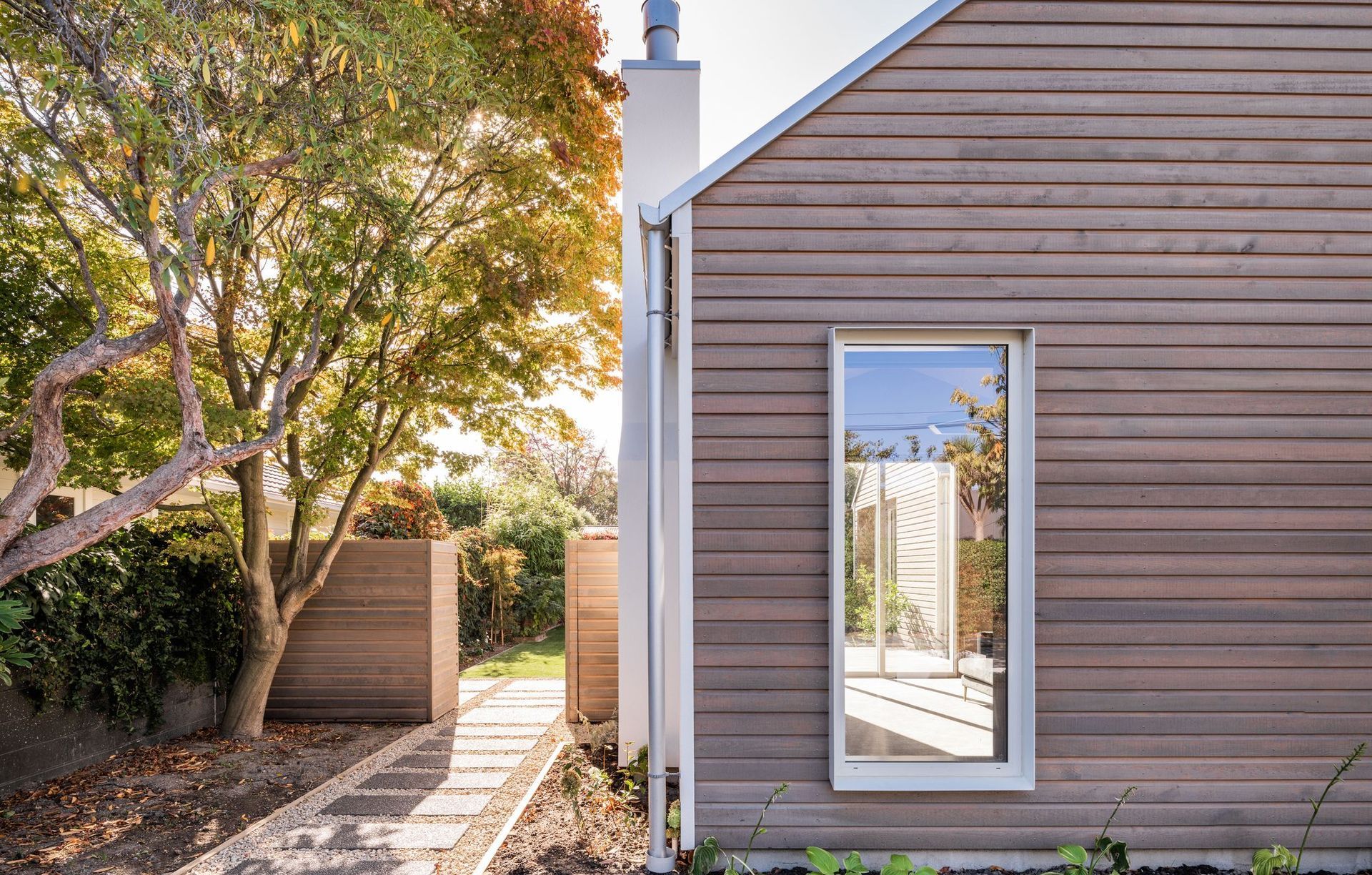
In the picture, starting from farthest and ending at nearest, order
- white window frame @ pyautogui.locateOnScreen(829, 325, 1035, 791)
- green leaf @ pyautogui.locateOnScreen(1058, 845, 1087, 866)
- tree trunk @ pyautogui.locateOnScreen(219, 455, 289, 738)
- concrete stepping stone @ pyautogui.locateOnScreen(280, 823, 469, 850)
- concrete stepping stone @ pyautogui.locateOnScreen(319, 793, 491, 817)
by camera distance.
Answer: tree trunk @ pyautogui.locateOnScreen(219, 455, 289, 738) → concrete stepping stone @ pyautogui.locateOnScreen(319, 793, 491, 817) → concrete stepping stone @ pyautogui.locateOnScreen(280, 823, 469, 850) → white window frame @ pyautogui.locateOnScreen(829, 325, 1035, 791) → green leaf @ pyautogui.locateOnScreen(1058, 845, 1087, 866)

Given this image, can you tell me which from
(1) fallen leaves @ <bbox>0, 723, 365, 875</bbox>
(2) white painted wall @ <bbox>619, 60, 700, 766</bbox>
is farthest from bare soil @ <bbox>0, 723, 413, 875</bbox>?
(2) white painted wall @ <bbox>619, 60, 700, 766</bbox>

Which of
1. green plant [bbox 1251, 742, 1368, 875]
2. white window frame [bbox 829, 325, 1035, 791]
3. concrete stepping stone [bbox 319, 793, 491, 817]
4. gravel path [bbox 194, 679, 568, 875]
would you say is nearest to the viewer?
green plant [bbox 1251, 742, 1368, 875]

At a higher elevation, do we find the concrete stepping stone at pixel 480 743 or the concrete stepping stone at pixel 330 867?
the concrete stepping stone at pixel 330 867

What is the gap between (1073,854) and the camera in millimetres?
3078

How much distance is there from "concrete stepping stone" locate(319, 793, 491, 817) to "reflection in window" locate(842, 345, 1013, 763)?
2.69m

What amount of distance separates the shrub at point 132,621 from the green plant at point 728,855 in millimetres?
4569

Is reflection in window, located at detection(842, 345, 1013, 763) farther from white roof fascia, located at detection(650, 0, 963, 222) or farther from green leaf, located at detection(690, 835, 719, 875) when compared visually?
white roof fascia, located at detection(650, 0, 963, 222)

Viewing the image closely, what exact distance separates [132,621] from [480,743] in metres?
2.93

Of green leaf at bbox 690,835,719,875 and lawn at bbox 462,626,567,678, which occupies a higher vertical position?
green leaf at bbox 690,835,719,875

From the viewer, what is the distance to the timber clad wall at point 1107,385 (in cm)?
336

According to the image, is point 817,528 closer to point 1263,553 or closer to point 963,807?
point 963,807

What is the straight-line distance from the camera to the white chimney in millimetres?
5211

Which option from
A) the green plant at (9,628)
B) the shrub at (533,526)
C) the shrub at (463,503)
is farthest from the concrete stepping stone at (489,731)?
the shrub at (463,503)

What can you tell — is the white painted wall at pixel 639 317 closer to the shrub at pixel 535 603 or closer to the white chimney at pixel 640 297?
the white chimney at pixel 640 297
